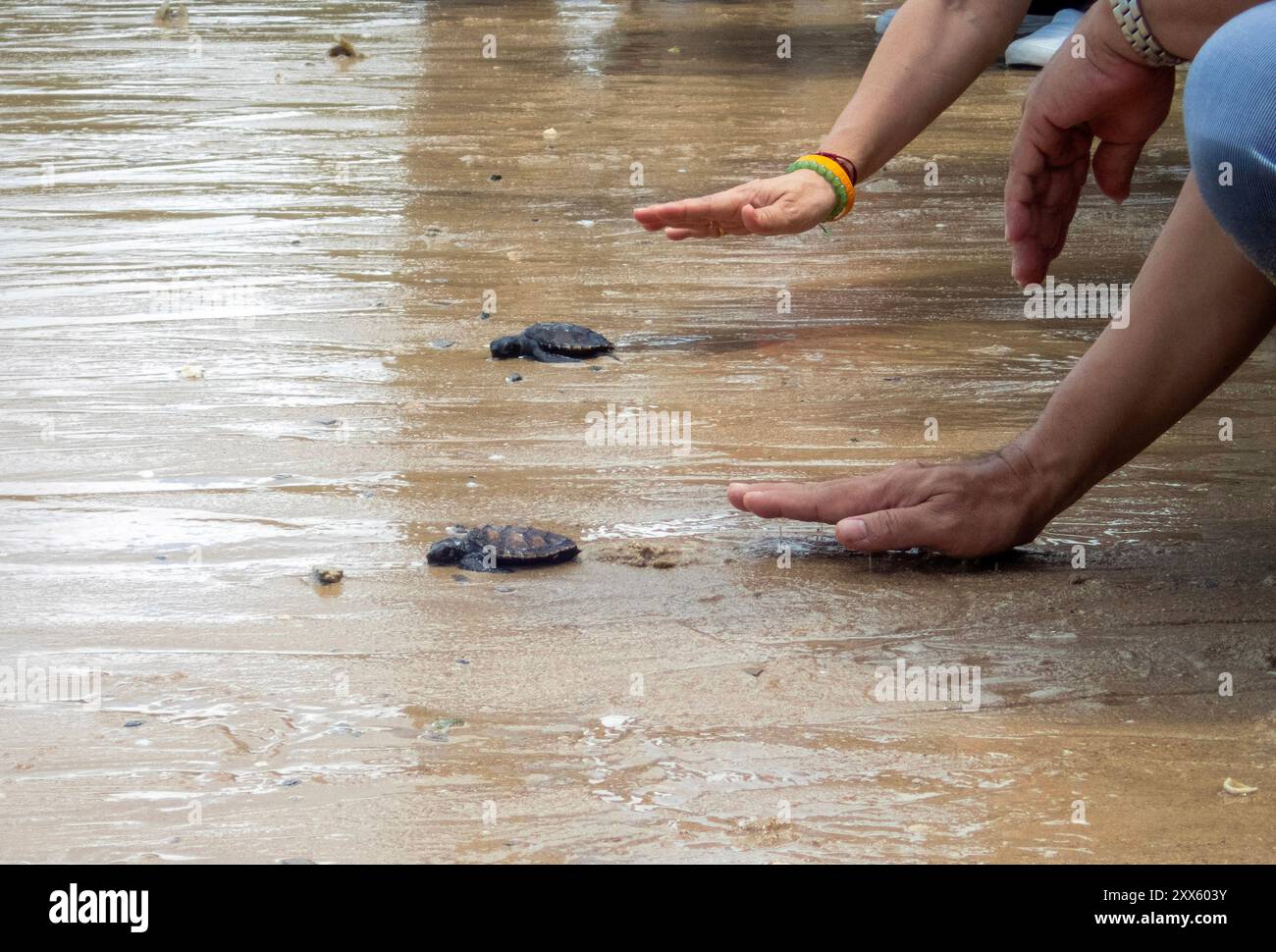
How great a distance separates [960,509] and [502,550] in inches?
23.4

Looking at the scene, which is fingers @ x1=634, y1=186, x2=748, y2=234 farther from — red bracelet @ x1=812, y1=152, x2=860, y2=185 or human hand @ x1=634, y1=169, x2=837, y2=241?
red bracelet @ x1=812, y1=152, x2=860, y2=185

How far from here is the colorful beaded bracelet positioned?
85.7 inches

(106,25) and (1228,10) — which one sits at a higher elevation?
(106,25)

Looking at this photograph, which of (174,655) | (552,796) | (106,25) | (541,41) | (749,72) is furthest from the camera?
(106,25)

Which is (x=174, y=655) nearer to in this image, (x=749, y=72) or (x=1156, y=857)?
(x=1156, y=857)

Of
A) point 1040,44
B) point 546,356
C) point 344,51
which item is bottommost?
point 546,356

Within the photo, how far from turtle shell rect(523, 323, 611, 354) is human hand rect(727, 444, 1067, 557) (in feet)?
2.70

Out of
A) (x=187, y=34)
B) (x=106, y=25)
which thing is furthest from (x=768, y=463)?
(x=106, y=25)

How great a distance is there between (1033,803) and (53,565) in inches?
50.3

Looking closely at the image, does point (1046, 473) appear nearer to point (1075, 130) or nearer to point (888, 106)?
point (1075, 130)

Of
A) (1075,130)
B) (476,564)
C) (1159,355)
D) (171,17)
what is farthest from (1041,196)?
(171,17)

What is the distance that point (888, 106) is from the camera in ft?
7.02

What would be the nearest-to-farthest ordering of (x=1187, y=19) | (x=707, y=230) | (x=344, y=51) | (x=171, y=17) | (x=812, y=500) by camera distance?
(x=1187, y=19), (x=812, y=500), (x=707, y=230), (x=344, y=51), (x=171, y=17)

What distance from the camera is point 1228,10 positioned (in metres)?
1.54
